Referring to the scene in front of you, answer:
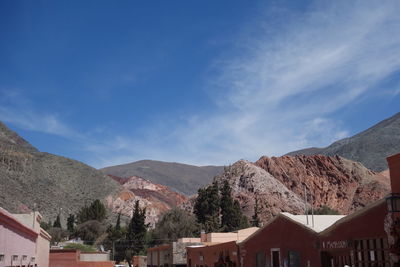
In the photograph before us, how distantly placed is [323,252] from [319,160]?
5294 inches

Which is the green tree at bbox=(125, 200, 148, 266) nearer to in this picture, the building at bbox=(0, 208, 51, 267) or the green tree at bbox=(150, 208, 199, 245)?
the green tree at bbox=(150, 208, 199, 245)

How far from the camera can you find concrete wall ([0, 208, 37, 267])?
74.1 ft

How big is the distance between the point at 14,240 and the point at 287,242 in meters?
14.8

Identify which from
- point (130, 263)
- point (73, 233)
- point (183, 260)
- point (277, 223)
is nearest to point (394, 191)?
point (277, 223)

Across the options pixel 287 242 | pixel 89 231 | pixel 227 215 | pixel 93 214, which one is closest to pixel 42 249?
pixel 287 242

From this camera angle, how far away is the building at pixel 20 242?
75.2ft

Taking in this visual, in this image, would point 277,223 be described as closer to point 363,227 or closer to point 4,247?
point 363,227

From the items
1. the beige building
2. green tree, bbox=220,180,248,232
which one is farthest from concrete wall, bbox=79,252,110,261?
green tree, bbox=220,180,248,232

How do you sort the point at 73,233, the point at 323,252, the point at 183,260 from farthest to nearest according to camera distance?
the point at 73,233 → the point at 183,260 → the point at 323,252

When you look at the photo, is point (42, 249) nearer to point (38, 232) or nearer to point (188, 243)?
point (38, 232)

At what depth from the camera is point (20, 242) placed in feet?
91.0

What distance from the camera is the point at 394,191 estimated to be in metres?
16.2

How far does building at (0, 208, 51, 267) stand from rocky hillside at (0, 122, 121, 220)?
7821cm

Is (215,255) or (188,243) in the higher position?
(188,243)
